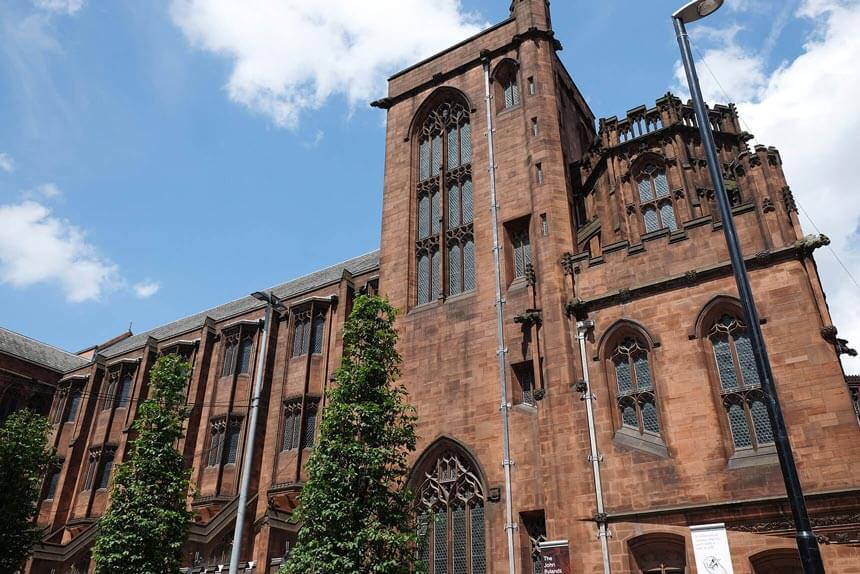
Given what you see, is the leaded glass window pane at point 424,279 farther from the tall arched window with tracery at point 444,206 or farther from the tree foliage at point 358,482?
the tree foliage at point 358,482

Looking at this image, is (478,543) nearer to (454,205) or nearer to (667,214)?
(667,214)

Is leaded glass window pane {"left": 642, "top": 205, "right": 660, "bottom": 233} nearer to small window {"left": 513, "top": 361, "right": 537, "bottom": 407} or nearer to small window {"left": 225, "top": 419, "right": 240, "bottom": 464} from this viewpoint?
small window {"left": 513, "top": 361, "right": 537, "bottom": 407}

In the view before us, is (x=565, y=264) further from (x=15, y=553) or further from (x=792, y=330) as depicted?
(x=15, y=553)

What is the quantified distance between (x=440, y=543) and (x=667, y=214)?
1223 cm

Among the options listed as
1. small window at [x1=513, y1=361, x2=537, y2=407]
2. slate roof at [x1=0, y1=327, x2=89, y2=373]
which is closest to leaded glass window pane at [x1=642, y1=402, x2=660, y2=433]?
small window at [x1=513, y1=361, x2=537, y2=407]

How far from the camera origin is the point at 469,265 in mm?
23812

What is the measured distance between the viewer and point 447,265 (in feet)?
79.9

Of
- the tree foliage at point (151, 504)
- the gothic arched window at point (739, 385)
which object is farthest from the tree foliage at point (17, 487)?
the gothic arched window at point (739, 385)

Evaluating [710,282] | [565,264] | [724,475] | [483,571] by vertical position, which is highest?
[565,264]

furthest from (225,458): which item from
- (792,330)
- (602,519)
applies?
(792,330)

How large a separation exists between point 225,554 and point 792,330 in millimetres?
20941

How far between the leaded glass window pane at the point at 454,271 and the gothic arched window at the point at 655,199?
6.57m

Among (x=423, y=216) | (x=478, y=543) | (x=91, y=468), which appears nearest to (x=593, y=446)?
(x=478, y=543)

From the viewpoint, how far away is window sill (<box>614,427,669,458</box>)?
16281 mm
